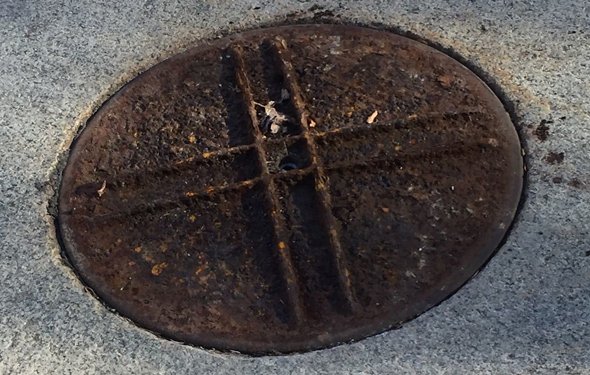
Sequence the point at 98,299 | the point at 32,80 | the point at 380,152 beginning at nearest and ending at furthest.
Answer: the point at 98,299 → the point at 380,152 → the point at 32,80

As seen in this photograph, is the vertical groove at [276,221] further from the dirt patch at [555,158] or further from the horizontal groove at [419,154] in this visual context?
the dirt patch at [555,158]

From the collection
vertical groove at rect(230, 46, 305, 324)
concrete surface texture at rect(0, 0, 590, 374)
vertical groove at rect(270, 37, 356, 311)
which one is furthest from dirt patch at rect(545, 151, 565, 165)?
vertical groove at rect(230, 46, 305, 324)

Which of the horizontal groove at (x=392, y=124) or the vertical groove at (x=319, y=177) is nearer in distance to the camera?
the vertical groove at (x=319, y=177)

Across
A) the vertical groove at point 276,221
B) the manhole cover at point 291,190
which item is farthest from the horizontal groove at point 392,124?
the vertical groove at point 276,221

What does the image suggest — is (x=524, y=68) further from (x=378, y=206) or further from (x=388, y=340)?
A: (x=388, y=340)

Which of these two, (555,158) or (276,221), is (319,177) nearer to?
(276,221)

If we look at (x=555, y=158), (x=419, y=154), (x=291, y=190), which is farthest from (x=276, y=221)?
(x=555, y=158)

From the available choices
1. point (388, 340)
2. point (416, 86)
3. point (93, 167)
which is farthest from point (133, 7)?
point (388, 340)

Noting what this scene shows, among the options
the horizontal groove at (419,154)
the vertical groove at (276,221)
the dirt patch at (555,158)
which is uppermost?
the dirt patch at (555,158)
